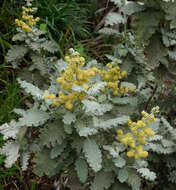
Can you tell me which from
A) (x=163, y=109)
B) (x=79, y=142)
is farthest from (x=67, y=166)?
(x=163, y=109)

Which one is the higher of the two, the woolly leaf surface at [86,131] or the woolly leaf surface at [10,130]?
the woolly leaf surface at [86,131]

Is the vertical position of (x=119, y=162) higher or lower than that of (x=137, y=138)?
lower

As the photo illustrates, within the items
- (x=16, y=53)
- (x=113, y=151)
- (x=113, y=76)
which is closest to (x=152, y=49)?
(x=113, y=76)

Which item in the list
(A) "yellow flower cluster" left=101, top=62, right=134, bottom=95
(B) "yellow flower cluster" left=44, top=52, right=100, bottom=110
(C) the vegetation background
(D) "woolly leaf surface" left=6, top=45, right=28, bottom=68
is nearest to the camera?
(B) "yellow flower cluster" left=44, top=52, right=100, bottom=110

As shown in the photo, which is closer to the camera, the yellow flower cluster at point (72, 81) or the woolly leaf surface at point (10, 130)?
the yellow flower cluster at point (72, 81)

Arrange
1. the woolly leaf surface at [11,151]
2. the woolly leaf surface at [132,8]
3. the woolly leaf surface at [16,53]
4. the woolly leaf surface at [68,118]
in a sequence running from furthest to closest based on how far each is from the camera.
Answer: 1. the woolly leaf surface at [16,53]
2. the woolly leaf surface at [132,8]
3. the woolly leaf surface at [11,151]
4. the woolly leaf surface at [68,118]

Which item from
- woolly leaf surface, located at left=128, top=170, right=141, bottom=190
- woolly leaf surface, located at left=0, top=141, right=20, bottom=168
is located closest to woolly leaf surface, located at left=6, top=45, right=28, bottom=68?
woolly leaf surface, located at left=0, top=141, right=20, bottom=168

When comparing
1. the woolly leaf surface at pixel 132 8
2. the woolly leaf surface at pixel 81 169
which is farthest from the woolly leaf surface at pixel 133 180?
the woolly leaf surface at pixel 132 8

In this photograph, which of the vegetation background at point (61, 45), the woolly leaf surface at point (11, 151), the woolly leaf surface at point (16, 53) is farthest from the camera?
the vegetation background at point (61, 45)


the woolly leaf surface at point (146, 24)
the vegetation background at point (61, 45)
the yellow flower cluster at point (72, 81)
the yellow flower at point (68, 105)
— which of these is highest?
the woolly leaf surface at point (146, 24)

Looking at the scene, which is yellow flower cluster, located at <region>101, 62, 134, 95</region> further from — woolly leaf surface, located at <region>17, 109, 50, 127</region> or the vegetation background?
woolly leaf surface, located at <region>17, 109, 50, 127</region>

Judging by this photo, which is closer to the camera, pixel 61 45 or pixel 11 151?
pixel 11 151

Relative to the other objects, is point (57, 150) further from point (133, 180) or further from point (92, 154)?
point (133, 180)

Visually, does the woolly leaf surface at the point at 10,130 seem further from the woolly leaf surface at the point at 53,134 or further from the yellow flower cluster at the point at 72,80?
the yellow flower cluster at the point at 72,80
